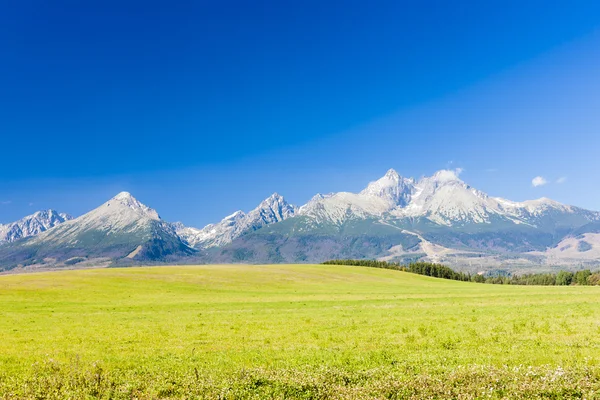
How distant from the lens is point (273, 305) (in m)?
55.9

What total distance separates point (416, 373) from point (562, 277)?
687 ft

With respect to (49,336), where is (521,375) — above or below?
above

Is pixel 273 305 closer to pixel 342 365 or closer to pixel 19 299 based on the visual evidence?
pixel 342 365

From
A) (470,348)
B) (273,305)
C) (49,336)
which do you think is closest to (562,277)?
(273,305)

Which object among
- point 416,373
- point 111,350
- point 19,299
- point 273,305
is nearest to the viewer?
point 416,373

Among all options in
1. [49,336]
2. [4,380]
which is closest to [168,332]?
[49,336]

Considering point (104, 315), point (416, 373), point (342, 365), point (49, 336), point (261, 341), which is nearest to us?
point (416, 373)

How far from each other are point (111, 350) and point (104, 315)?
2415 cm

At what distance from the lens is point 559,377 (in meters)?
14.9

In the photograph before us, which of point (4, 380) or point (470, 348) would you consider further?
point (470, 348)

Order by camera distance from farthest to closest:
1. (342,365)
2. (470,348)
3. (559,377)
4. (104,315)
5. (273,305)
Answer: (273,305) < (104,315) < (470,348) < (342,365) < (559,377)

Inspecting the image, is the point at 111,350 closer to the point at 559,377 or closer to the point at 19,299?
the point at 559,377

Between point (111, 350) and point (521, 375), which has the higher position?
point (521, 375)

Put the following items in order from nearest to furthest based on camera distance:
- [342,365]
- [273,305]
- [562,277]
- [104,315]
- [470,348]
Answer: [342,365] → [470,348] → [104,315] → [273,305] → [562,277]
